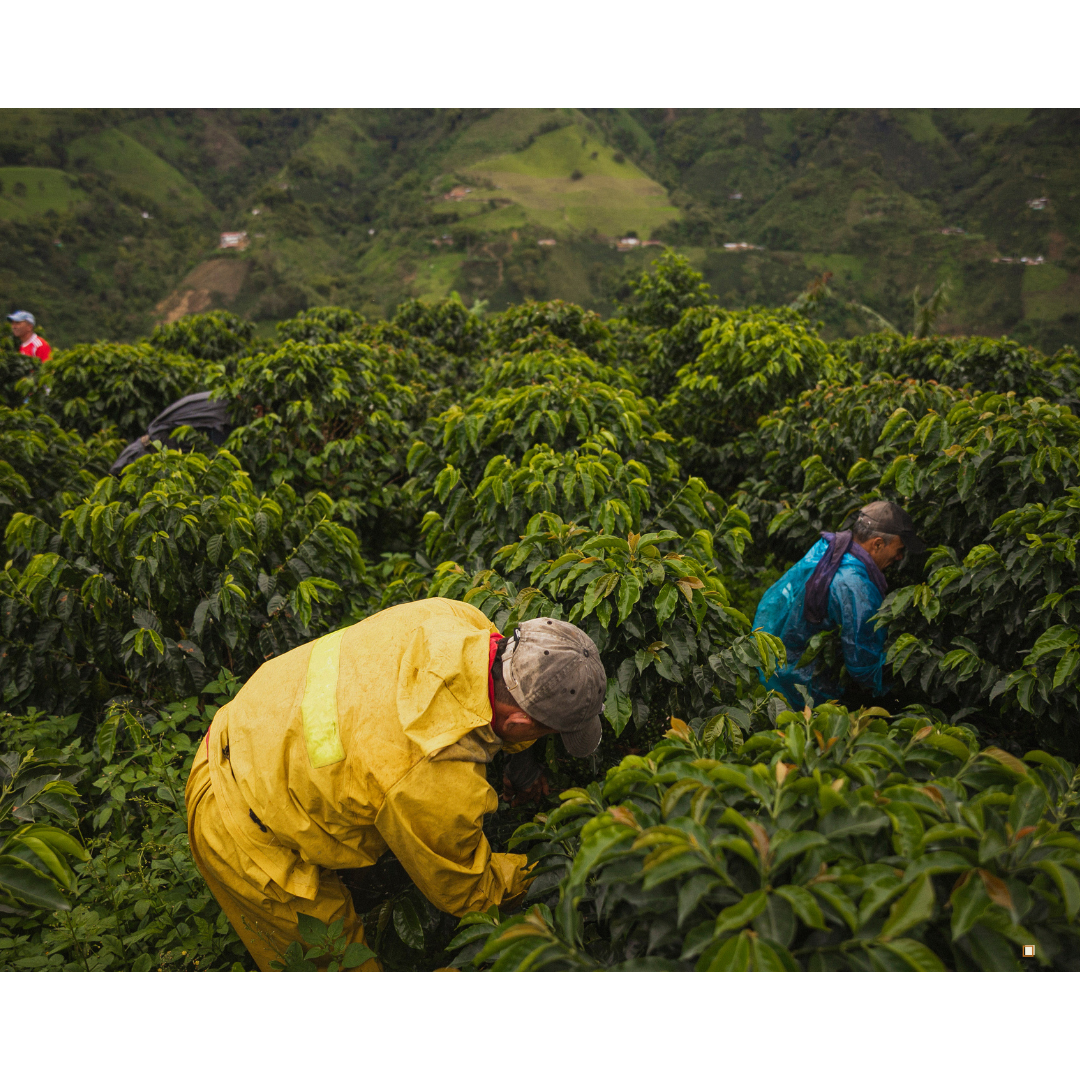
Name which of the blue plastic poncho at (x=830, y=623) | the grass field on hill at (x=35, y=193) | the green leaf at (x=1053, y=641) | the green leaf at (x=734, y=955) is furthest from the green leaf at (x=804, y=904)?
the grass field on hill at (x=35, y=193)

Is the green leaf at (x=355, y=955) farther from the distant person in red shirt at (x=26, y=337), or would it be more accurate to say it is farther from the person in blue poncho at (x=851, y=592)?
the distant person in red shirt at (x=26, y=337)

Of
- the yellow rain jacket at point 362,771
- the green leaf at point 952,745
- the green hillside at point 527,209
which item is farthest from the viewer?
the green hillside at point 527,209

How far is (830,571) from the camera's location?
3.66 meters

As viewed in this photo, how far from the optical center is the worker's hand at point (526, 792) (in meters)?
2.77

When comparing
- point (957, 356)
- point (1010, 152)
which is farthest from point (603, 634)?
point (1010, 152)

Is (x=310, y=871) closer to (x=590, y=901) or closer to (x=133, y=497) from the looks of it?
(x=590, y=901)

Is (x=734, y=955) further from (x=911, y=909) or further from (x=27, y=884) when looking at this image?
(x=27, y=884)

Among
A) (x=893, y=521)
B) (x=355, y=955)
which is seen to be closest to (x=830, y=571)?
(x=893, y=521)

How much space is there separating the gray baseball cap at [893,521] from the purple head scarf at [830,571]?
6.4 inches

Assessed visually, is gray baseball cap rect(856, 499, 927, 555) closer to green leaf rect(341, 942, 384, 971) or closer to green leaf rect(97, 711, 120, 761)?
green leaf rect(341, 942, 384, 971)

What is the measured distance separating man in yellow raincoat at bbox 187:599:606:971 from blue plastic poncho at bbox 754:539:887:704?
6.78ft

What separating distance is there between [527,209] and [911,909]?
256ft

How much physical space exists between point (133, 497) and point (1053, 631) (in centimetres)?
504

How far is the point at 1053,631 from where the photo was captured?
9.75ft
